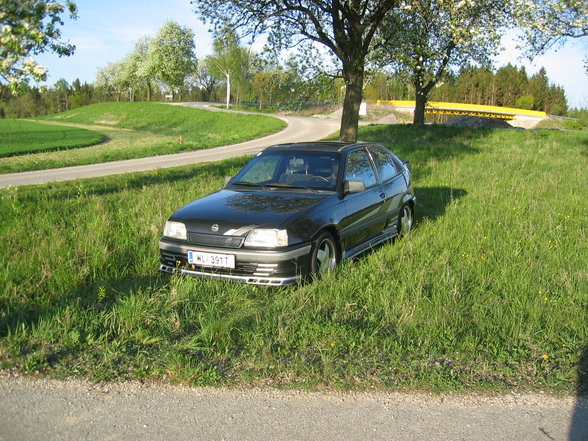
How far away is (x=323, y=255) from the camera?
5984 millimetres

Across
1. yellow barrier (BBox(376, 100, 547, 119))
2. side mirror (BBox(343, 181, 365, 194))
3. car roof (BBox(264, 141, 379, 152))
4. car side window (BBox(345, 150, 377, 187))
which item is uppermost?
yellow barrier (BBox(376, 100, 547, 119))

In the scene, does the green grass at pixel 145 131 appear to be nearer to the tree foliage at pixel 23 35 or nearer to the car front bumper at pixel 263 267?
the tree foliage at pixel 23 35

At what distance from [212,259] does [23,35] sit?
19.8 ft

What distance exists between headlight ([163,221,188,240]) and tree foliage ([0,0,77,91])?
16.2 feet

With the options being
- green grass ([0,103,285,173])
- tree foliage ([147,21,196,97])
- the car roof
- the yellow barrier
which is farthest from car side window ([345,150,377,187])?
tree foliage ([147,21,196,97])

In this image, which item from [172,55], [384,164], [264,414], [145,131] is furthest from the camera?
[172,55]

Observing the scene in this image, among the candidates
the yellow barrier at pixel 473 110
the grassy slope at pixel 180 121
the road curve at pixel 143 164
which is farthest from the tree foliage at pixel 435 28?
the yellow barrier at pixel 473 110

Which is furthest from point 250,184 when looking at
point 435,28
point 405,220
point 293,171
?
point 435,28

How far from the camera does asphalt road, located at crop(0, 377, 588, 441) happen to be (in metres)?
3.14

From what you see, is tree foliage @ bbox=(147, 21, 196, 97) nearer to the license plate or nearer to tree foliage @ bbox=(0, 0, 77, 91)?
tree foliage @ bbox=(0, 0, 77, 91)

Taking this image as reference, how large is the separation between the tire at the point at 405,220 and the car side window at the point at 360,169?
1.00m

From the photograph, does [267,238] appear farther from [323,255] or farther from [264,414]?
[264,414]

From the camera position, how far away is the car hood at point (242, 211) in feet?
18.5

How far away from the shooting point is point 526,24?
1564 cm
